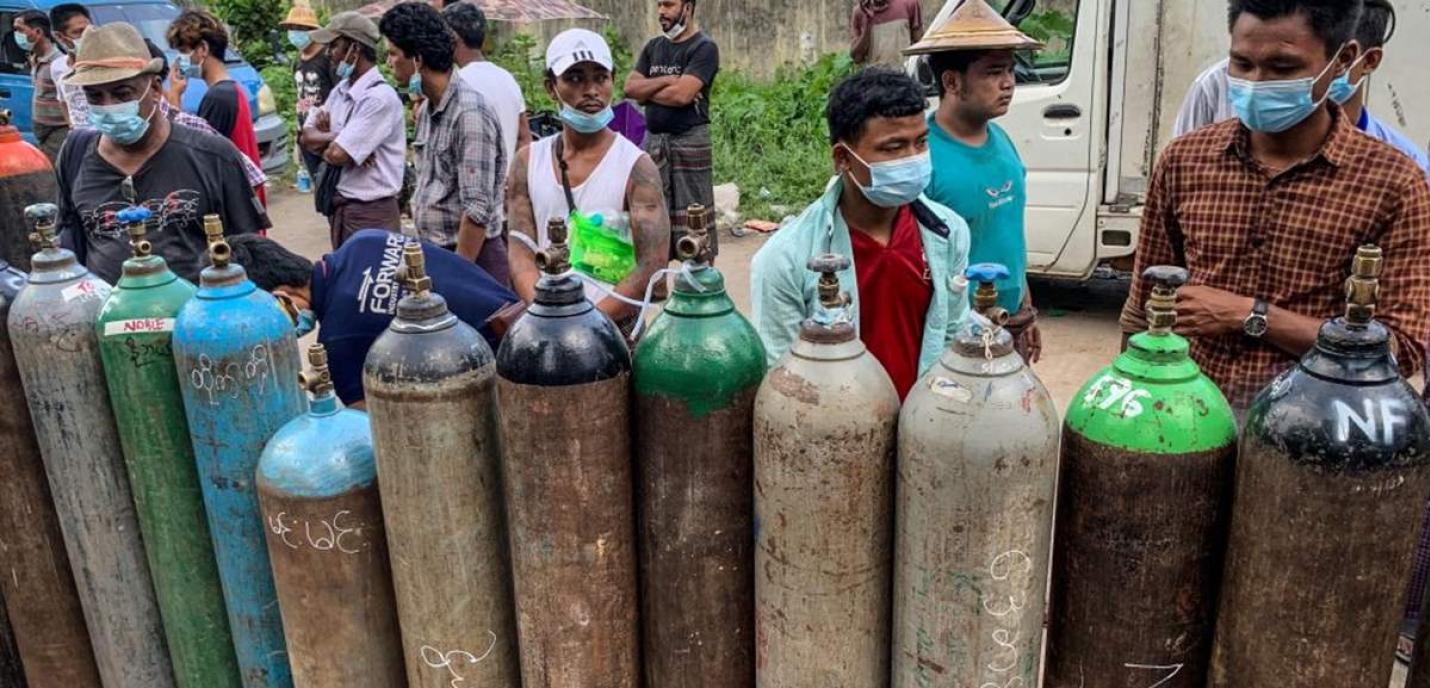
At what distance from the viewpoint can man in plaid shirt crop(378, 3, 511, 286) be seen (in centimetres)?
467

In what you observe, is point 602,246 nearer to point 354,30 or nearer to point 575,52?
point 575,52

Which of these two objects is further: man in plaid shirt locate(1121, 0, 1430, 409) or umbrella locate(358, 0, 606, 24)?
umbrella locate(358, 0, 606, 24)

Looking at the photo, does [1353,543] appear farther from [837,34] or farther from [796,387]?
[837,34]

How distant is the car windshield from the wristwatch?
1015 cm

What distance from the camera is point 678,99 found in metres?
6.32

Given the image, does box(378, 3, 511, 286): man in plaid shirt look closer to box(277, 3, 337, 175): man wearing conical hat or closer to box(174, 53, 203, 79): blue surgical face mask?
box(277, 3, 337, 175): man wearing conical hat

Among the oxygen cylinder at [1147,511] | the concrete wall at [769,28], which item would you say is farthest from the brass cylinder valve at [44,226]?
the concrete wall at [769,28]

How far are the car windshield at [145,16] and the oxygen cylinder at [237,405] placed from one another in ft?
30.7

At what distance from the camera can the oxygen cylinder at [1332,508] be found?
139 cm

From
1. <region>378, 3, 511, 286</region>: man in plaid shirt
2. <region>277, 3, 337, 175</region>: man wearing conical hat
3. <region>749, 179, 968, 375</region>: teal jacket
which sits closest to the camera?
<region>749, 179, 968, 375</region>: teal jacket

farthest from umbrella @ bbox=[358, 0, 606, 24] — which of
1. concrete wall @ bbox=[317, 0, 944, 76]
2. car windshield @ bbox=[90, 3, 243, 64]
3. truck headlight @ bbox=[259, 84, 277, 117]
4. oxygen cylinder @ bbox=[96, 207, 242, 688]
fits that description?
oxygen cylinder @ bbox=[96, 207, 242, 688]

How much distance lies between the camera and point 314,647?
2008 millimetres

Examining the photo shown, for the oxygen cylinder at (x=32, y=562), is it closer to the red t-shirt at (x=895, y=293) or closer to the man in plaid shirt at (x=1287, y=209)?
the red t-shirt at (x=895, y=293)

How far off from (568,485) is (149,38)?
10473 millimetres
